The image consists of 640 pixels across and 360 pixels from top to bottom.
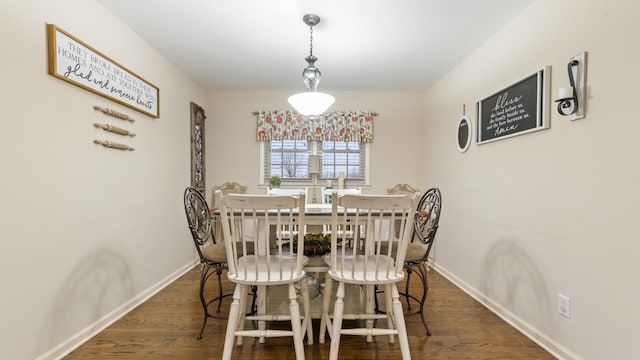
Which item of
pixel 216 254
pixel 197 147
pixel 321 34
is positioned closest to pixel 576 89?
pixel 321 34

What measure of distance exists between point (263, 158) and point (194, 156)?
3.04 feet

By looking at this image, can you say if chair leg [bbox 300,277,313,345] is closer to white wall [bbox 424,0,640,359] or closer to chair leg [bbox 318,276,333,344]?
chair leg [bbox 318,276,333,344]

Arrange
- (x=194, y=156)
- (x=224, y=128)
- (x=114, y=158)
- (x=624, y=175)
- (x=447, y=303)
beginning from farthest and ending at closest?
(x=224, y=128), (x=194, y=156), (x=447, y=303), (x=114, y=158), (x=624, y=175)

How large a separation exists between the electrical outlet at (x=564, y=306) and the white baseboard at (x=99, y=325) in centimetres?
293

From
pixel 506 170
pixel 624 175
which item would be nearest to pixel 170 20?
pixel 506 170

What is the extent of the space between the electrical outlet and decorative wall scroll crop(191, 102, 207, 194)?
11.9ft

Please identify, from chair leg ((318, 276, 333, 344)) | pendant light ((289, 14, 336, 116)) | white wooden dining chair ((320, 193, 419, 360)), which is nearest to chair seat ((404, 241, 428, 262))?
white wooden dining chair ((320, 193, 419, 360))

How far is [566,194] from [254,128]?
358 cm

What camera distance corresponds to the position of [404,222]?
1680mm

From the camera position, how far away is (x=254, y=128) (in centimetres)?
441

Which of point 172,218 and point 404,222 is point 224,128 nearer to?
point 172,218

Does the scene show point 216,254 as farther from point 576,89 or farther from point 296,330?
point 576,89

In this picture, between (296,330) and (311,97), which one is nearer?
(296,330)

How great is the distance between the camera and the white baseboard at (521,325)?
1.84m
